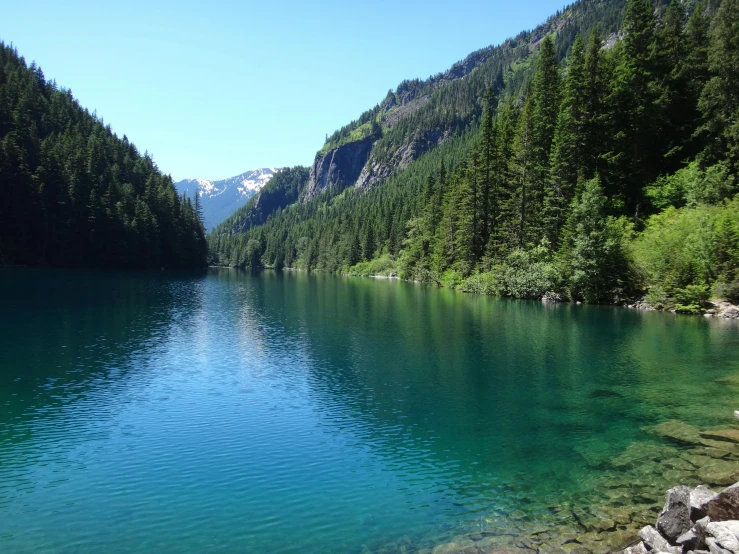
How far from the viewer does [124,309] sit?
47.0 metres

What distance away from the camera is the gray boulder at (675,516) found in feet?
30.5

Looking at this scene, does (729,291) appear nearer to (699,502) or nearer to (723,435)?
(723,435)

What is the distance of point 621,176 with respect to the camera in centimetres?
5922

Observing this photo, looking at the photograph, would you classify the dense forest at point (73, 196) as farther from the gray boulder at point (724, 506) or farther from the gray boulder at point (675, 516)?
the gray boulder at point (724, 506)

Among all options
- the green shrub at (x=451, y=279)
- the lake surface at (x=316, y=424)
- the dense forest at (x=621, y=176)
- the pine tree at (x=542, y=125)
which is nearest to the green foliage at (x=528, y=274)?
the dense forest at (x=621, y=176)

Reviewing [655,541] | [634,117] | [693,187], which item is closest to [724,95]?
Answer: [634,117]

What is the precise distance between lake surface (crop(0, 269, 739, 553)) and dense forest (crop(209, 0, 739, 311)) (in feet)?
38.9

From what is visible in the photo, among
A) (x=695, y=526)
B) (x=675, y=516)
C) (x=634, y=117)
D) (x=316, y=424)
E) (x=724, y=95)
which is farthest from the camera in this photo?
(x=634, y=117)

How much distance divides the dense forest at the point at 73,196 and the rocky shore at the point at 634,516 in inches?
4489

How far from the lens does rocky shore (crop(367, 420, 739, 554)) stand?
9000mm

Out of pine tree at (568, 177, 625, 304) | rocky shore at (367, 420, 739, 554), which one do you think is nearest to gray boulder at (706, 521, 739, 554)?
rocky shore at (367, 420, 739, 554)

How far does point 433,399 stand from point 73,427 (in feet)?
46.3

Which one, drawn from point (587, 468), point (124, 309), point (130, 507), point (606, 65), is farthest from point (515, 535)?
point (606, 65)

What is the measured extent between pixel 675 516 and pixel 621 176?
58661 millimetres
